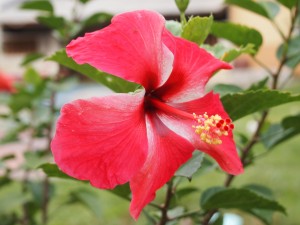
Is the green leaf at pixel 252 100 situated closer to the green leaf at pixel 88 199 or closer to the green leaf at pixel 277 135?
the green leaf at pixel 277 135

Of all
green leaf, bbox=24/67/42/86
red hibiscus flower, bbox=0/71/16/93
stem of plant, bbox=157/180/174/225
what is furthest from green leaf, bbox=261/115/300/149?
red hibiscus flower, bbox=0/71/16/93

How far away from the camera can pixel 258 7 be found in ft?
4.57

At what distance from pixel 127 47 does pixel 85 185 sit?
3.14 metres

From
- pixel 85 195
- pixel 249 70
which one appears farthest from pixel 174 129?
pixel 249 70

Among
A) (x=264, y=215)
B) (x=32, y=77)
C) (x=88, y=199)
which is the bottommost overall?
(x=88, y=199)

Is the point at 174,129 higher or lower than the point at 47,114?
higher

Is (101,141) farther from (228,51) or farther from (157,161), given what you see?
(228,51)

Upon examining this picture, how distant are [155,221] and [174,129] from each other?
0.36 m

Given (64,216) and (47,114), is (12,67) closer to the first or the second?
(64,216)

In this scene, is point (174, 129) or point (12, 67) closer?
point (174, 129)

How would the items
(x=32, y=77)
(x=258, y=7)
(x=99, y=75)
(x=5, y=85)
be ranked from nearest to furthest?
(x=99, y=75) < (x=258, y=7) < (x=32, y=77) < (x=5, y=85)

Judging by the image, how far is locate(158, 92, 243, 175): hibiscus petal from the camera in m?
0.82

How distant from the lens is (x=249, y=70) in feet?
43.0

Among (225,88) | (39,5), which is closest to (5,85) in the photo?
(39,5)
